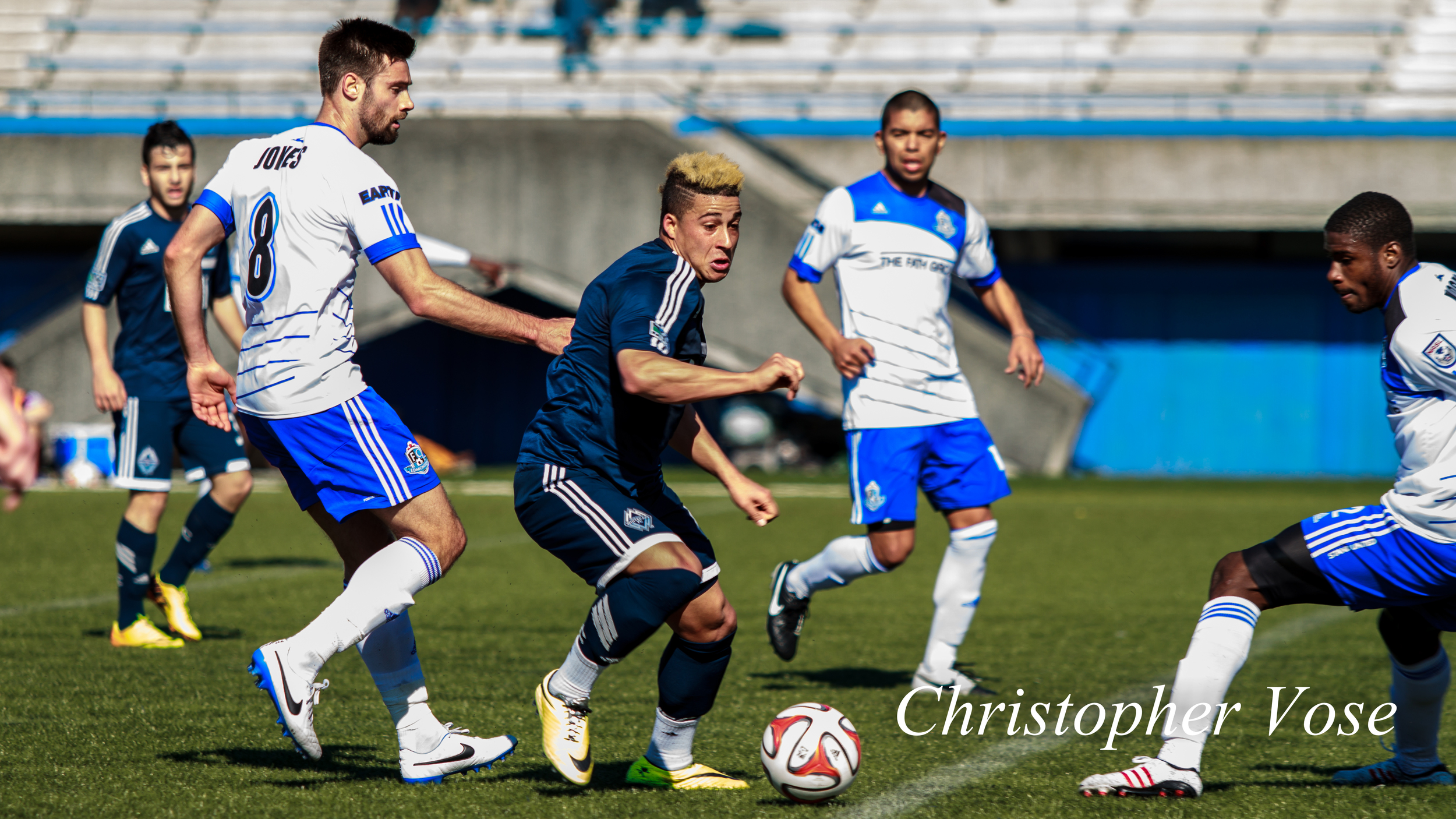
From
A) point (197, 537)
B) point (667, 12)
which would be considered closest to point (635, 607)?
point (197, 537)

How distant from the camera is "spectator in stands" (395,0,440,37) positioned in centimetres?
2642

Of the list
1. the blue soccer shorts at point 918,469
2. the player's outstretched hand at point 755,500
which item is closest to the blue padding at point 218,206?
the player's outstretched hand at point 755,500

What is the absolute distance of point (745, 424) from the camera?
21.2m

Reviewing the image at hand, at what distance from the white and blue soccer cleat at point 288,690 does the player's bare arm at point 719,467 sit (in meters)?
1.15

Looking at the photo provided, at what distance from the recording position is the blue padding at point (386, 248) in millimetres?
3928

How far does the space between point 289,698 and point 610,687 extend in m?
2.25

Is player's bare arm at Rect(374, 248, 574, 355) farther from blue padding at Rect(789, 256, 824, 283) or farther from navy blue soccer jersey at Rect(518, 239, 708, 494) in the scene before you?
blue padding at Rect(789, 256, 824, 283)

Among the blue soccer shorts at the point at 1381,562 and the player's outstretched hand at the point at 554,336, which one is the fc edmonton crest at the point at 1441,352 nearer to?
the blue soccer shorts at the point at 1381,562

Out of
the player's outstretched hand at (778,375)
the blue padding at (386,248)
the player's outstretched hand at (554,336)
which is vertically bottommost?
the player's outstretched hand at (554,336)

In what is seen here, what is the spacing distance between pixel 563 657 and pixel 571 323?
A: 289 cm

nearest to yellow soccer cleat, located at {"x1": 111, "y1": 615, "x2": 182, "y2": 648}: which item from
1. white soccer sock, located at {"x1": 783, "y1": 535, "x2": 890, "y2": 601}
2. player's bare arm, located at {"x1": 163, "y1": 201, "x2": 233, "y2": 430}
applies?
white soccer sock, located at {"x1": 783, "y1": 535, "x2": 890, "y2": 601}

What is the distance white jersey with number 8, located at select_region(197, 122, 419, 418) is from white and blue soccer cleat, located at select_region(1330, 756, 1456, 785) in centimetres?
304

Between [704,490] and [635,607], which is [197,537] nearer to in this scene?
[635,607]

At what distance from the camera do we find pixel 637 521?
3969 mm
